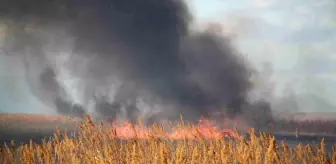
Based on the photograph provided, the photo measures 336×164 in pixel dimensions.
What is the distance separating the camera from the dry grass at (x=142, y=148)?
4207 millimetres

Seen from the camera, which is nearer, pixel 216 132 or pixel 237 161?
pixel 237 161

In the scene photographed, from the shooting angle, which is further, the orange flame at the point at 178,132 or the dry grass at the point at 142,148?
the orange flame at the point at 178,132

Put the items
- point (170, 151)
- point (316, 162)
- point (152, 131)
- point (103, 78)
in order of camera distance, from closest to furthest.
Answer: point (316, 162)
point (152, 131)
point (170, 151)
point (103, 78)

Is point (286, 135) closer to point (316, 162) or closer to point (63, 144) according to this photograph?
point (316, 162)

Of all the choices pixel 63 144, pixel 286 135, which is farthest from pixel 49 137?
pixel 286 135

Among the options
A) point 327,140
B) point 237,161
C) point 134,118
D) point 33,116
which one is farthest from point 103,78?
point 327,140

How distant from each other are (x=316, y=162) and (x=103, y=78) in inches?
107

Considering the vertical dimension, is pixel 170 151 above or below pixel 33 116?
below

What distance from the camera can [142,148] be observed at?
4719 mm

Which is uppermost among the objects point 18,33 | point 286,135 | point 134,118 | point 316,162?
point 18,33

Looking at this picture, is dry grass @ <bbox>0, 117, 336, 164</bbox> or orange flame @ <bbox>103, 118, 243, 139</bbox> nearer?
dry grass @ <bbox>0, 117, 336, 164</bbox>

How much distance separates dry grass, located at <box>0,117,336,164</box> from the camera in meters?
4.21

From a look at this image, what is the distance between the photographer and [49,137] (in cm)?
515

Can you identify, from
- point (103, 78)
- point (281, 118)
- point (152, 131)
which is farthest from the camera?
point (103, 78)
